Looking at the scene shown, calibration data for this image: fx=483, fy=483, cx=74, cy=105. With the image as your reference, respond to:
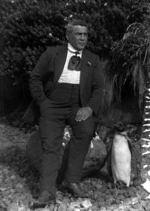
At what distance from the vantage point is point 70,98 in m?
4.88

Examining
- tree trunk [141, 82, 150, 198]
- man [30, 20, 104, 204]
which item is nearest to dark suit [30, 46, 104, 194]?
man [30, 20, 104, 204]

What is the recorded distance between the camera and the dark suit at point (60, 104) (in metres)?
4.77

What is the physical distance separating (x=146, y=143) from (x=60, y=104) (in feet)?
6.36

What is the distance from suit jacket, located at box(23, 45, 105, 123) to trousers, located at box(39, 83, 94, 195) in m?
0.07

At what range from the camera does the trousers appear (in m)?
4.73

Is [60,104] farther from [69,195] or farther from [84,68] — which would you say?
[69,195]

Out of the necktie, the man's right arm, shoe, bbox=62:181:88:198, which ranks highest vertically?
the necktie

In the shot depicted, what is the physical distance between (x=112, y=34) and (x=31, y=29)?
3.91 ft

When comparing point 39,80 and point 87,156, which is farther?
point 87,156

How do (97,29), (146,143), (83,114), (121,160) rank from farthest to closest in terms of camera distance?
(97,29), (146,143), (121,160), (83,114)

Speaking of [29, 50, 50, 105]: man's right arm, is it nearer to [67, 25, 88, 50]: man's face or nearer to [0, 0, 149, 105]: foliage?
[67, 25, 88, 50]: man's face

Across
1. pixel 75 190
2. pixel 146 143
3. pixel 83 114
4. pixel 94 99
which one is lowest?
pixel 146 143

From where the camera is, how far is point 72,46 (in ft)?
16.2

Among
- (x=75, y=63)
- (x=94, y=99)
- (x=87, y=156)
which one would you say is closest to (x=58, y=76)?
(x=75, y=63)
